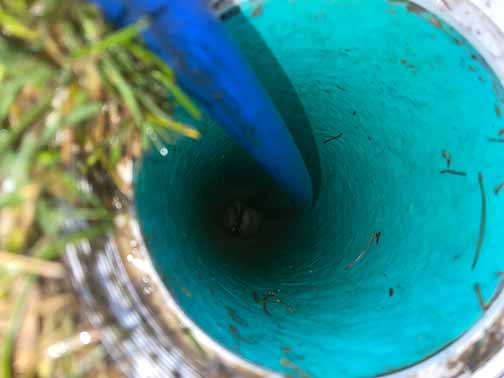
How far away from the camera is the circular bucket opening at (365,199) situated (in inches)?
43.9

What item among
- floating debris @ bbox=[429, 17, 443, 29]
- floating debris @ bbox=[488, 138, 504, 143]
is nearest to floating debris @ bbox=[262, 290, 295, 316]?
floating debris @ bbox=[488, 138, 504, 143]

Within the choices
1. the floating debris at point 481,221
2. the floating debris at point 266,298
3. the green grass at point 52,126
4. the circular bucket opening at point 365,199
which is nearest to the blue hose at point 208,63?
the green grass at point 52,126

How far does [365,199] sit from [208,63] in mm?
854

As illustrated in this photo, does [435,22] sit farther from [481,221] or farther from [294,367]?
[294,367]

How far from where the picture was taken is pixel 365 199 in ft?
5.13

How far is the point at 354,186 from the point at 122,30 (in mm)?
1030

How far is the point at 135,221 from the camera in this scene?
941mm

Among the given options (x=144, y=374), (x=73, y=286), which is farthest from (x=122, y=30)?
(x=144, y=374)

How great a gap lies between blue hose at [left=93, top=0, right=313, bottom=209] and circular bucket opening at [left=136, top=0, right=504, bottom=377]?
0.20 meters

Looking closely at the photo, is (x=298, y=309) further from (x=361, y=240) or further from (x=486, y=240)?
(x=486, y=240)

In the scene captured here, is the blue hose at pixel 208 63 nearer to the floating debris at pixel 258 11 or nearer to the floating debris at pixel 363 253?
the floating debris at pixel 258 11

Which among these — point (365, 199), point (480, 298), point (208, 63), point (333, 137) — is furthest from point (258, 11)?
point (480, 298)

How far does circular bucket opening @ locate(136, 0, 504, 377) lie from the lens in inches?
43.9

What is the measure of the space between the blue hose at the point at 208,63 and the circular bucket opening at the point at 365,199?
201 millimetres
